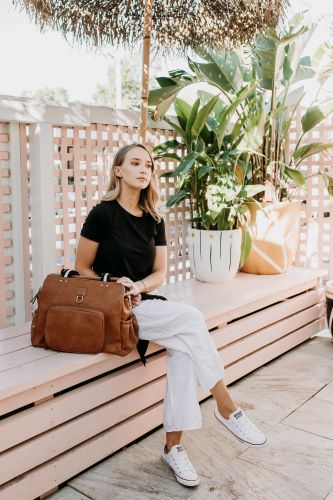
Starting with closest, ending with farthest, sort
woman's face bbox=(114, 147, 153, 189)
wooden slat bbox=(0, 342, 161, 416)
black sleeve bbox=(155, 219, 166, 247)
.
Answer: wooden slat bbox=(0, 342, 161, 416) < woman's face bbox=(114, 147, 153, 189) < black sleeve bbox=(155, 219, 166, 247)

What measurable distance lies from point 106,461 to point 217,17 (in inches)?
94.6

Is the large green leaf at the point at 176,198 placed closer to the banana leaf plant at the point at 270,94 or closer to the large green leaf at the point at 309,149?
the banana leaf plant at the point at 270,94

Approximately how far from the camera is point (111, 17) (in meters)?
2.95

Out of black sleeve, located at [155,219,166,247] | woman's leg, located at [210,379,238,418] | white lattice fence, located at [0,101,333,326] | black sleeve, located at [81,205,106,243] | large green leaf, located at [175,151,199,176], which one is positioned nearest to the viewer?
woman's leg, located at [210,379,238,418]

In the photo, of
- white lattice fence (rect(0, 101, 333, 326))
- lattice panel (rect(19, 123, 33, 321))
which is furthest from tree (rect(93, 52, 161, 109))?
lattice panel (rect(19, 123, 33, 321))

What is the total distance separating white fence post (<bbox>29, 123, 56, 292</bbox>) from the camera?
2.60 m

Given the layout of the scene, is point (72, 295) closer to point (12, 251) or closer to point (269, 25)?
point (12, 251)

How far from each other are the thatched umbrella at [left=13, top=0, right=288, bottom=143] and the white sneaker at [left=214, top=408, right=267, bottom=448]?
1573mm

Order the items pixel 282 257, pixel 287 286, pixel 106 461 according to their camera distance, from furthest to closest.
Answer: pixel 282 257, pixel 287 286, pixel 106 461

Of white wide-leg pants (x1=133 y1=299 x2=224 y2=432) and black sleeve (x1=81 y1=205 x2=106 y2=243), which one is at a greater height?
black sleeve (x1=81 y1=205 x2=106 y2=243)

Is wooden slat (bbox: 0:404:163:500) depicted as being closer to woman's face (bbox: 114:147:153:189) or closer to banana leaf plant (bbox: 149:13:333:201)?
woman's face (bbox: 114:147:153:189)

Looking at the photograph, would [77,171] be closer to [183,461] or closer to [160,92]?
[160,92]

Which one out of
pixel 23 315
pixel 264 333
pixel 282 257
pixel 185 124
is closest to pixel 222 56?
pixel 185 124

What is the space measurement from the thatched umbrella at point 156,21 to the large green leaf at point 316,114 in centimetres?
88
